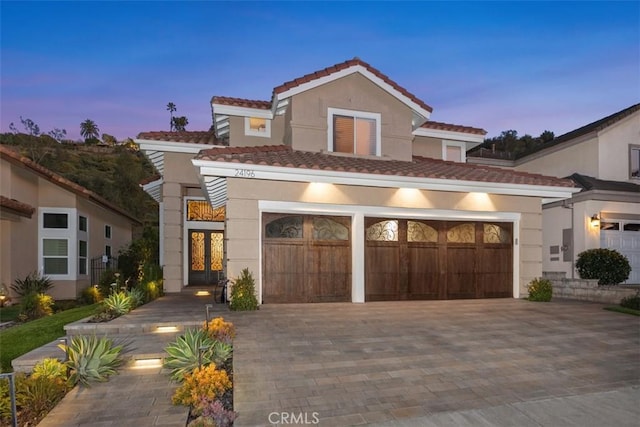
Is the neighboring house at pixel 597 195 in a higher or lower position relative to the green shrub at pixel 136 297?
higher

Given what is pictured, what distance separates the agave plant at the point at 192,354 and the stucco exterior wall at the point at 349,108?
738 cm

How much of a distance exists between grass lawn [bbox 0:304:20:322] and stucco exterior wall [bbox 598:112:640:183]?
22361 millimetres

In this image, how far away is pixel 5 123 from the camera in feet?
143

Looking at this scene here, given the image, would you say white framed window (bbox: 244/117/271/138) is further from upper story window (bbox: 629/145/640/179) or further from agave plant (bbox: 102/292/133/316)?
upper story window (bbox: 629/145/640/179)

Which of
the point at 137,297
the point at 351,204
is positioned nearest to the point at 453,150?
the point at 351,204

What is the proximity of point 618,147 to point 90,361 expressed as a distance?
2049 cm

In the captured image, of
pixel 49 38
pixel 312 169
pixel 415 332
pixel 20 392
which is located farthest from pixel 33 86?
pixel 415 332

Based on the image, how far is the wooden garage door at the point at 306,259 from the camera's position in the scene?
33.1 ft

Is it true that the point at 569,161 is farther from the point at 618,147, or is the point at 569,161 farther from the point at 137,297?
the point at 137,297

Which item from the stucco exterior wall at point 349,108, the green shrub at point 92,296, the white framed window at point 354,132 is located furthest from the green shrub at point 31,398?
the green shrub at point 92,296

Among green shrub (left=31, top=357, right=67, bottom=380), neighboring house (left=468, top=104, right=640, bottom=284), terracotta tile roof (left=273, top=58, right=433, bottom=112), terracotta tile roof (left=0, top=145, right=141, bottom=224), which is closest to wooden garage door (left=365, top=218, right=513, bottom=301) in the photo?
terracotta tile roof (left=273, top=58, right=433, bottom=112)

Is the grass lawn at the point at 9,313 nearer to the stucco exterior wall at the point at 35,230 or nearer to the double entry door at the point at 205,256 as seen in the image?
the stucco exterior wall at the point at 35,230

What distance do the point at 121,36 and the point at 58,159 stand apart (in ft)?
108

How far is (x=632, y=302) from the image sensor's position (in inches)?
428
